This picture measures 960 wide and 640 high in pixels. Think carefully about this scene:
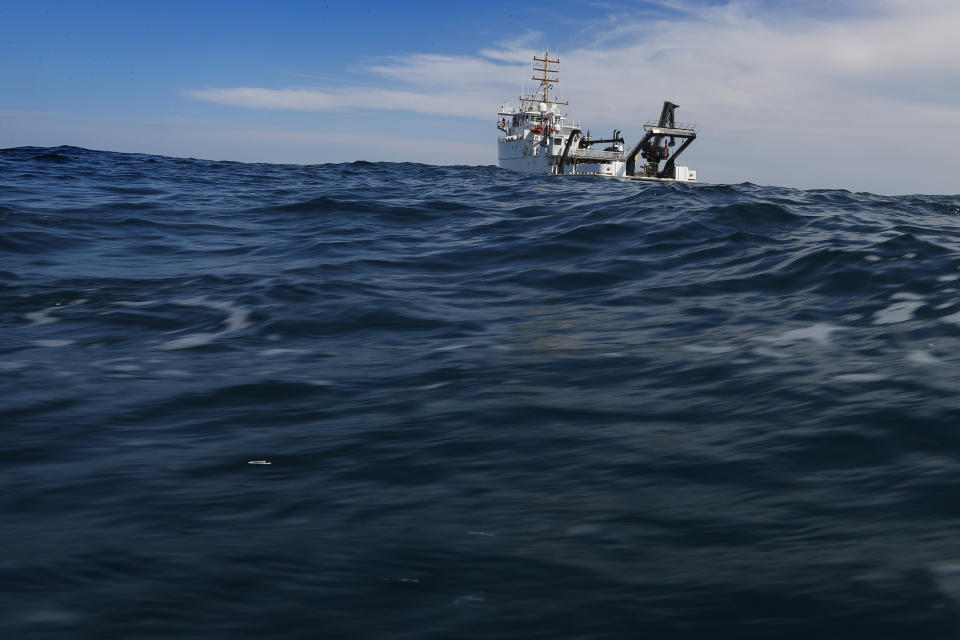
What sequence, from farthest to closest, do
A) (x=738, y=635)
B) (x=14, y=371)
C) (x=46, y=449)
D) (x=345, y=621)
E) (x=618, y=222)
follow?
(x=618, y=222)
(x=14, y=371)
(x=46, y=449)
(x=345, y=621)
(x=738, y=635)

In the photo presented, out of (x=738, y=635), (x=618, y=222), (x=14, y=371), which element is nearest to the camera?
(x=738, y=635)

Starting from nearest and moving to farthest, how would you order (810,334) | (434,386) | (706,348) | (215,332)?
1. (434,386)
2. (706,348)
3. (810,334)
4. (215,332)

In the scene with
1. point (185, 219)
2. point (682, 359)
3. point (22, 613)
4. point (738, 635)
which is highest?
point (185, 219)

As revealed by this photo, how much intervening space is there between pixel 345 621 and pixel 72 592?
76 cm

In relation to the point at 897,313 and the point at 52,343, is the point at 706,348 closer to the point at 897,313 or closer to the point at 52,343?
the point at 897,313

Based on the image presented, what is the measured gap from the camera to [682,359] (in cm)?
394

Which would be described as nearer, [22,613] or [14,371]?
[22,613]

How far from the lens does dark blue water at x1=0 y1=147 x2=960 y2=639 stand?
1.74 m

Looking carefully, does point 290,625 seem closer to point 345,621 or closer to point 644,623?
point 345,621

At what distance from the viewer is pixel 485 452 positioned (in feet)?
9.02

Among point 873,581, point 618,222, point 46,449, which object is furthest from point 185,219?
point 873,581

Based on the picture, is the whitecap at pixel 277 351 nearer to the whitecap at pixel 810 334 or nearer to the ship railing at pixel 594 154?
the whitecap at pixel 810 334

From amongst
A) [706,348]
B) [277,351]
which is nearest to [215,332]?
[277,351]

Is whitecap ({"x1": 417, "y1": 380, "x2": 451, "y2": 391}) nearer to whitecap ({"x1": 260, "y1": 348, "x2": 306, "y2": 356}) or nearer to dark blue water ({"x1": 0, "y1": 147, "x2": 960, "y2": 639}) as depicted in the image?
dark blue water ({"x1": 0, "y1": 147, "x2": 960, "y2": 639})
